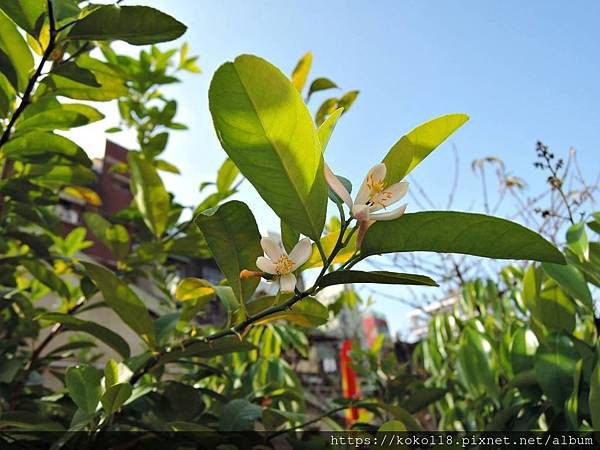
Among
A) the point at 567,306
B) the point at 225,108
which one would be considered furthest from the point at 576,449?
the point at 225,108

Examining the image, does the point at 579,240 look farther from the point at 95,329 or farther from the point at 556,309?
the point at 95,329

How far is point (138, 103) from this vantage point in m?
1.73

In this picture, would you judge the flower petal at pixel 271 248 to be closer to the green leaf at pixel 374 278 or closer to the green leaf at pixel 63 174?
the green leaf at pixel 374 278

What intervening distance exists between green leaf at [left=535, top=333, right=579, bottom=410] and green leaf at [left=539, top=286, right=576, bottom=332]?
80mm

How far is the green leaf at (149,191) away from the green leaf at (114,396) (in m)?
0.60

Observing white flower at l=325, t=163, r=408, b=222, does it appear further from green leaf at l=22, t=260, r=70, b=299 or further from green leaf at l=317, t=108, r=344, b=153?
green leaf at l=22, t=260, r=70, b=299

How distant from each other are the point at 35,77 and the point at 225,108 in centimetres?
44

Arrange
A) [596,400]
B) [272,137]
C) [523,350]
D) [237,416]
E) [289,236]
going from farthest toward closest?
1. [523,350]
2. [237,416]
3. [596,400]
4. [289,236]
5. [272,137]

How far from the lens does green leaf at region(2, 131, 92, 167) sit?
879mm

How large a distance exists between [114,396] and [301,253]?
1.08 ft

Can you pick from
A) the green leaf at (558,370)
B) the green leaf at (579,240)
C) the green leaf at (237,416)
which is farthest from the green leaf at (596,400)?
the green leaf at (237,416)

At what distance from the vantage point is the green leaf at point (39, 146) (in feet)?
2.89

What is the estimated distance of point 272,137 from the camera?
447 mm

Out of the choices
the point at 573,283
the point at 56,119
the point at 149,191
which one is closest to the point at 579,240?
the point at 573,283
